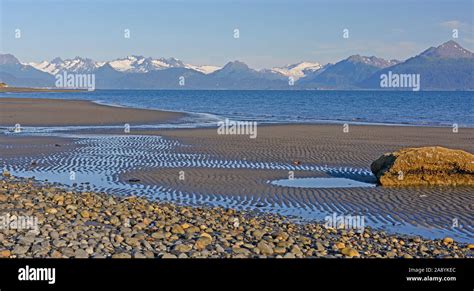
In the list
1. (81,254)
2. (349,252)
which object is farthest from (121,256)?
(349,252)

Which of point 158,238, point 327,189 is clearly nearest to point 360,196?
point 327,189

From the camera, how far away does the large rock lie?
18.2m

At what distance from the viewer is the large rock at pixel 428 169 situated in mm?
18188

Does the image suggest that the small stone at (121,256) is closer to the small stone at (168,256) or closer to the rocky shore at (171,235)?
the rocky shore at (171,235)

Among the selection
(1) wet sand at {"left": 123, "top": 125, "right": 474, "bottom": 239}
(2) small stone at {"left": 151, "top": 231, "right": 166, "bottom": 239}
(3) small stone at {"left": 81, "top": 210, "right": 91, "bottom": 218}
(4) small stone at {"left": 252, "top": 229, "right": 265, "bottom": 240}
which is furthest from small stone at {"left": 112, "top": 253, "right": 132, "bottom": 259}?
(1) wet sand at {"left": 123, "top": 125, "right": 474, "bottom": 239}

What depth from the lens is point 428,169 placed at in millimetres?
18328

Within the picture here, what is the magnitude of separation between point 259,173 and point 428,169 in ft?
18.1

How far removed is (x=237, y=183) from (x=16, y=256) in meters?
10.1

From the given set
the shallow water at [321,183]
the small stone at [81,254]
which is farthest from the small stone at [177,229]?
the shallow water at [321,183]

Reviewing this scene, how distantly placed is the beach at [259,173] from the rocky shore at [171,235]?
97mm

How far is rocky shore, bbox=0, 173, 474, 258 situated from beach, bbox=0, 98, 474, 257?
0.32 feet

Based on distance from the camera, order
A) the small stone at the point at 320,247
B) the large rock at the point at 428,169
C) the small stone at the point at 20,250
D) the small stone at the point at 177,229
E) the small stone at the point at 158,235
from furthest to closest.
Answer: the large rock at the point at 428,169 < the small stone at the point at 177,229 < the small stone at the point at 158,235 < the small stone at the point at 320,247 < the small stone at the point at 20,250

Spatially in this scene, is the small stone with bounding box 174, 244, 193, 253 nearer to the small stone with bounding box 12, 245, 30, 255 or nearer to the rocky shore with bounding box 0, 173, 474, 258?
the rocky shore with bounding box 0, 173, 474, 258
